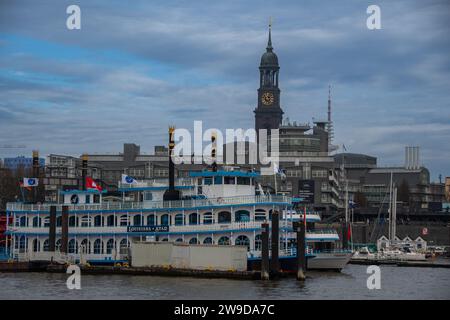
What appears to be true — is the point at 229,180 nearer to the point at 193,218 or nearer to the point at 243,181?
the point at 243,181

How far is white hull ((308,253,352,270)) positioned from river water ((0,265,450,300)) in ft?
14.1

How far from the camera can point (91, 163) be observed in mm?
188875

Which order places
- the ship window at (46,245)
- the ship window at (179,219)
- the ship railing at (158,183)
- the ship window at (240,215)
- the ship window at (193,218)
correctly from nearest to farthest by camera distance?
the ship window at (240,215)
the ship window at (193,218)
the ship window at (179,219)
the ship railing at (158,183)
the ship window at (46,245)

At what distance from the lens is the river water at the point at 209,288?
6469cm

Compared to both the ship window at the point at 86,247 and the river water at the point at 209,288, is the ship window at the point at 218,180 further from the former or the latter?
the ship window at the point at 86,247

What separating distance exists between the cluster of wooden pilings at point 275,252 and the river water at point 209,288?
1.24 metres

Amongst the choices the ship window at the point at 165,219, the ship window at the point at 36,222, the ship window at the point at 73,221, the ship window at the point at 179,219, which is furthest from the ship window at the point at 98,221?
the ship window at the point at 179,219

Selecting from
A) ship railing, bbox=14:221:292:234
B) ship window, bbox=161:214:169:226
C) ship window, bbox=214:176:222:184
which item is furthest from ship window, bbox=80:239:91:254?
ship window, bbox=214:176:222:184

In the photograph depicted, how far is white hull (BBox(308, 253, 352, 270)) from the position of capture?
88188mm

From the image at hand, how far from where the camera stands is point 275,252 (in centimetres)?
7594

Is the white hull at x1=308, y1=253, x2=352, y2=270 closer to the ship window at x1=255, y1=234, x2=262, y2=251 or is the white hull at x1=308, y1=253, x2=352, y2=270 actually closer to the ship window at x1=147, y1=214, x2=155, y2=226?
the ship window at x1=255, y1=234, x2=262, y2=251

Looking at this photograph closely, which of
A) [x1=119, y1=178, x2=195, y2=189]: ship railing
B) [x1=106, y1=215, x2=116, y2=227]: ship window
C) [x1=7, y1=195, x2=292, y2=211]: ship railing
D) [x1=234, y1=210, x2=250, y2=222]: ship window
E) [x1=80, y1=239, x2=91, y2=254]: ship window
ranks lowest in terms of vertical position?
[x1=80, y1=239, x2=91, y2=254]: ship window
